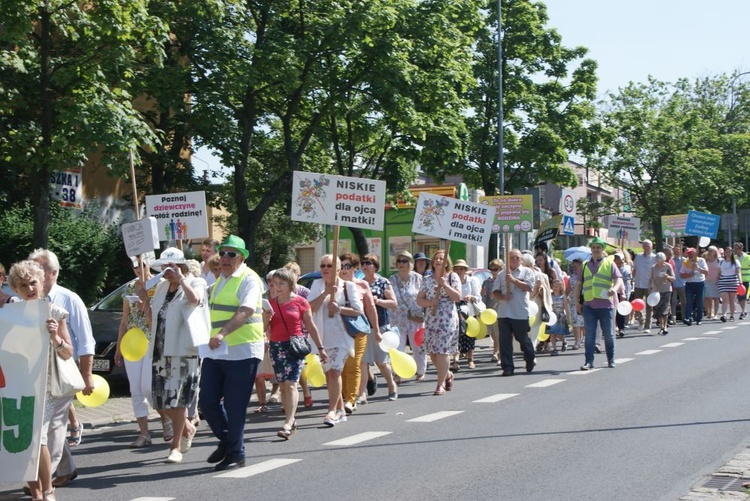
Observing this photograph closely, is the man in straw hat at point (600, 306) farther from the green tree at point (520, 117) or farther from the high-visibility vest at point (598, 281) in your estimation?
the green tree at point (520, 117)

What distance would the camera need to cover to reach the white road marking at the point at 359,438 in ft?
32.1

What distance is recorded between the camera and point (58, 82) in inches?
710

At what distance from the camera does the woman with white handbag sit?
23.2 ft

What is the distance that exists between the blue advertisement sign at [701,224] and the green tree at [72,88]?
25.4 meters

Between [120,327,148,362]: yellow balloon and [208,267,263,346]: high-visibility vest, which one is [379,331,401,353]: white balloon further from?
[208,267,263,346]: high-visibility vest

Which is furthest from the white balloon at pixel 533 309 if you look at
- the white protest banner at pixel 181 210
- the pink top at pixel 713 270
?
the pink top at pixel 713 270

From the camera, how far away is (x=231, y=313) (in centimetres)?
873

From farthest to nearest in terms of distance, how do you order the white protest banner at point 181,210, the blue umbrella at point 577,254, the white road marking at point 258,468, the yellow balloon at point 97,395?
the blue umbrella at point 577,254 < the white protest banner at point 181,210 < the yellow balloon at point 97,395 < the white road marking at point 258,468

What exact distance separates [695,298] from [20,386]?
22.4 metres

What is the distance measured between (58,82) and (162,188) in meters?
10.4

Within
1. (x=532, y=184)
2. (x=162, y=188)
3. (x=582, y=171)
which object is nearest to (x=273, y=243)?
(x=532, y=184)

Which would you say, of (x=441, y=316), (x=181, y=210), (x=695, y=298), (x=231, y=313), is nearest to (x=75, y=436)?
(x=231, y=313)

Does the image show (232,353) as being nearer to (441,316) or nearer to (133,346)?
(133,346)

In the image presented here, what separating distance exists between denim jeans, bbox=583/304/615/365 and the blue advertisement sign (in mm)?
24109
